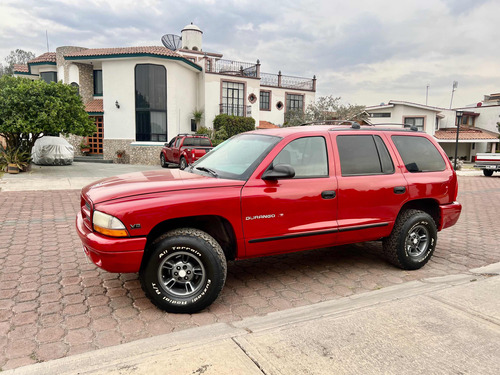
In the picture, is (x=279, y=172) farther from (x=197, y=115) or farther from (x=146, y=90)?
(x=197, y=115)

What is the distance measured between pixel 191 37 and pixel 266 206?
3772cm

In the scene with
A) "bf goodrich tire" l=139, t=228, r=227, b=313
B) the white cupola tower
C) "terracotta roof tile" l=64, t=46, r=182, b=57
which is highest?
the white cupola tower

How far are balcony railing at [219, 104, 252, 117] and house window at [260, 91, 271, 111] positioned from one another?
278cm

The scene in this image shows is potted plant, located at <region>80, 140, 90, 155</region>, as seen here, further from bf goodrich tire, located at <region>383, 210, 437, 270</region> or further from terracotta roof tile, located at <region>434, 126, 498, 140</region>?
terracotta roof tile, located at <region>434, 126, 498, 140</region>

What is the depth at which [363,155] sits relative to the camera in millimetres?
4445

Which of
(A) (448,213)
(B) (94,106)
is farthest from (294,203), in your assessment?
(B) (94,106)

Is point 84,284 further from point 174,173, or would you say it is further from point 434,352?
point 434,352

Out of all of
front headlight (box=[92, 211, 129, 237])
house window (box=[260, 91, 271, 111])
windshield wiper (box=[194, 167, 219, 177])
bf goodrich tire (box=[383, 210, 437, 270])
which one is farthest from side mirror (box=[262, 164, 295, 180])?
house window (box=[260, 91, 271, 111])

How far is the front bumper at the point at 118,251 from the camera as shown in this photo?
3199 millimetres

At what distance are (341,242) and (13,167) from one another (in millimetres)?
14903

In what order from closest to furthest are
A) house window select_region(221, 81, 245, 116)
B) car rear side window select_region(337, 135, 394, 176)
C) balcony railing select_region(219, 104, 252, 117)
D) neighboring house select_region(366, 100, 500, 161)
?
car rear side window select_region(337, 135, 394, 176) < balcony railing select_region(219, 104, 252, 117) < house window select_region(221, 81, 245, 116) < neighboring house select_region(366, 100, 500, 161)

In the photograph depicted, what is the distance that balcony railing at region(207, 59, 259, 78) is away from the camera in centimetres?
2752

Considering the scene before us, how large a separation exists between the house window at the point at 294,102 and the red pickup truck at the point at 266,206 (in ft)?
93.2

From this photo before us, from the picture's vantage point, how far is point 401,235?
455 cm
